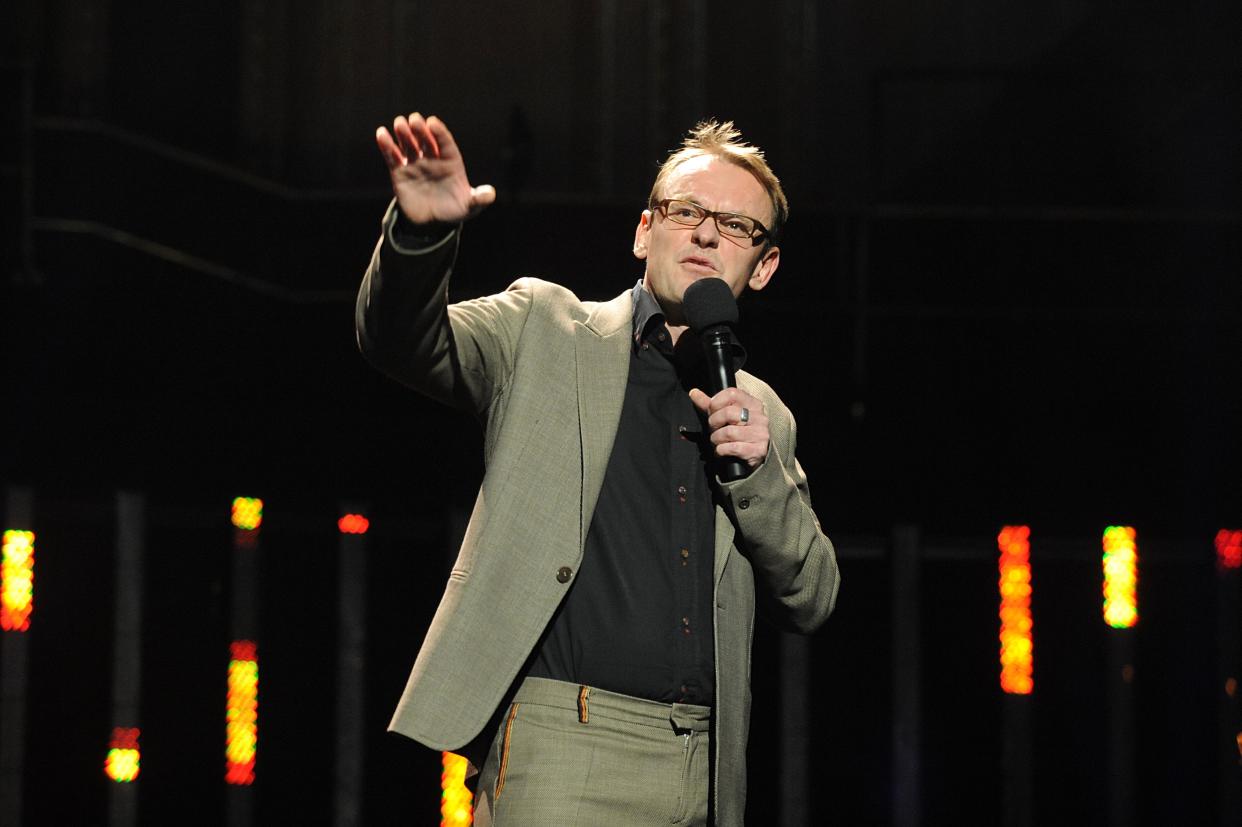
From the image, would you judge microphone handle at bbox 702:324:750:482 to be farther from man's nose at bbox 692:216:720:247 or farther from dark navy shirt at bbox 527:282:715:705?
man's nose at bbox 692:216:720:247

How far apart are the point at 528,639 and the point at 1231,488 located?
4069 millimetres

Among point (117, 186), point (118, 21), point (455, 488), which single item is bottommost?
point (455, 488)

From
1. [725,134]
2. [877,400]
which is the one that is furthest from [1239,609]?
[725,134]

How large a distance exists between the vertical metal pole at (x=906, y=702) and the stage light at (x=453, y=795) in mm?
1555

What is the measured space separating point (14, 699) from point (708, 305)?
4003 millimetres

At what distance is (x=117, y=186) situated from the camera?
5.24m

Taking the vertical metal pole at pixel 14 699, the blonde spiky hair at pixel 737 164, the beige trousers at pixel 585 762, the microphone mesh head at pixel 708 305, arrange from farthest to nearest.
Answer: the vertical metal pole at pixel 14 699 < the blonde spiky hair at pixel 737 164 < the microphone mesh head at pixel 708 305 < the beige trousers at pixel 585 762

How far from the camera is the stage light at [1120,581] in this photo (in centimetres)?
539

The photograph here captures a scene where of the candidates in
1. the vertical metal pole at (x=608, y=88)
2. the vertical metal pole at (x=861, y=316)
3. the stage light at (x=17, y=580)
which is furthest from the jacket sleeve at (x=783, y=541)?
the vertical metal pole at (x=608, y=88)

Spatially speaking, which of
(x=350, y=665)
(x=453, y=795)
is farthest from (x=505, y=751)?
(x=350, y=665)

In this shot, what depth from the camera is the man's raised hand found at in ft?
5.43

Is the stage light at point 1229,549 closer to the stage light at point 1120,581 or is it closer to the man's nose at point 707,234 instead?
the stage light at point 1120,581

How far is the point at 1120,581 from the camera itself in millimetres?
5473

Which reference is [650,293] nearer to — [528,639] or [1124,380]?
[528,639]
